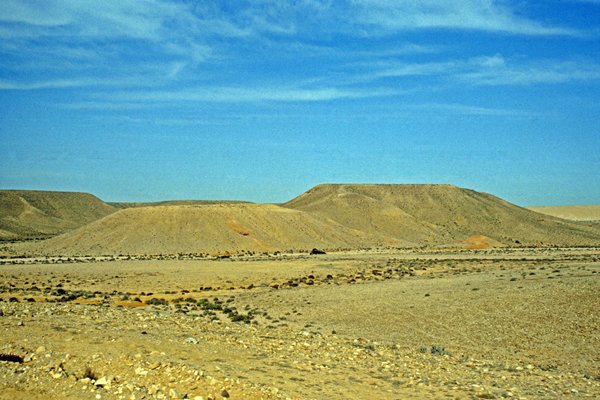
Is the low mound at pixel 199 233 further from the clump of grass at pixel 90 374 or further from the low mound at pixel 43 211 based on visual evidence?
the clump of grass at pixel 90 374

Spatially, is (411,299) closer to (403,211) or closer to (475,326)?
(475,326)

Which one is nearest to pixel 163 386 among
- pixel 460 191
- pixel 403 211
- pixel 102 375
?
pixel 102 375

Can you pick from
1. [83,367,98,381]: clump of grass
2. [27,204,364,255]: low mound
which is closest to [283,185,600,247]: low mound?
[27,204,364,255]: low mound

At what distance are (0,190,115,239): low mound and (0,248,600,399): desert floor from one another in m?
121

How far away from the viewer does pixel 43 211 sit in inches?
6668

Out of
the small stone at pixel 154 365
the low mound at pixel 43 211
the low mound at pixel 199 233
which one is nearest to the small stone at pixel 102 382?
the small stone at pixel 154 365

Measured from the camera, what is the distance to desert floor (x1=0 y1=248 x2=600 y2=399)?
36.4 ft

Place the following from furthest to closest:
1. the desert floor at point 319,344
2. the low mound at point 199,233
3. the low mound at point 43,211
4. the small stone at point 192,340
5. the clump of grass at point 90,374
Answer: the low mound at point 43,211 < the low mound at point 199,233 < the small stone at point 192,340 < the desert floor at point 319,344 < the clump of grass at point 90,374

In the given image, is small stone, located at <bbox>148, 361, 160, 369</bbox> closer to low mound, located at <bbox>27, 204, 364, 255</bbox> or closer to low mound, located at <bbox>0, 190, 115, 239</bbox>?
low mound, located at <bbox>27, 204, 364, 255</bbox>

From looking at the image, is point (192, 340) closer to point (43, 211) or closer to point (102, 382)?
point (102, 382)

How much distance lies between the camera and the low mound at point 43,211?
488 feet

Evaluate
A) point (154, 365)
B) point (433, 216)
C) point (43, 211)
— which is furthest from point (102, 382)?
point (43, 211)

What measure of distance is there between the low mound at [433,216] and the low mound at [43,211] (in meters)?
60.9

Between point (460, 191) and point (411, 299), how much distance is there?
126917 mm
